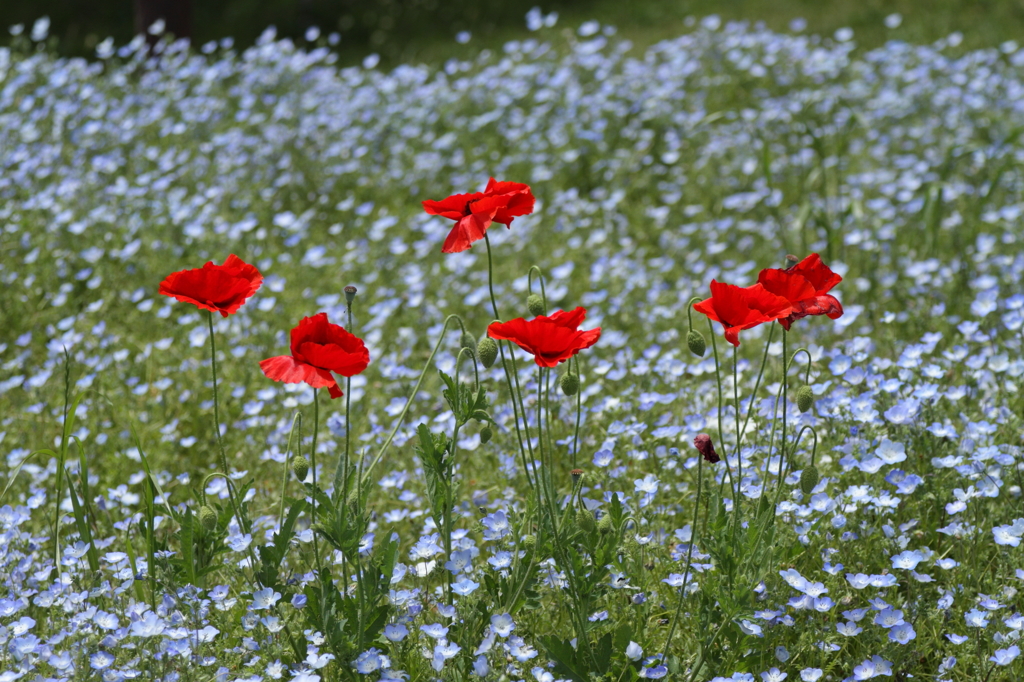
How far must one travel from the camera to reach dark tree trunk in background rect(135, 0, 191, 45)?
7988 millimetres

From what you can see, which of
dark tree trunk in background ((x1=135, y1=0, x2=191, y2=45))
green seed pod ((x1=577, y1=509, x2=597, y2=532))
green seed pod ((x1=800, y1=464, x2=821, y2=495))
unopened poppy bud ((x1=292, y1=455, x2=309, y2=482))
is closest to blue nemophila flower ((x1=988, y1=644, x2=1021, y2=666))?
green seed pod ((x1=800, y1=464, x2=821, y2=495))

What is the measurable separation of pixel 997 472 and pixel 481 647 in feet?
4.75

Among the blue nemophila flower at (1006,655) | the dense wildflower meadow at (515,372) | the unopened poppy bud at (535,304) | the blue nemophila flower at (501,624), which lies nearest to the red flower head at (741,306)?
the dense wildflower meadow at (515,372)

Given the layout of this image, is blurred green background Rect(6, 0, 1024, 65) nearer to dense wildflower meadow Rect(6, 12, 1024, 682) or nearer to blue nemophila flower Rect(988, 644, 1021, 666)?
dense wildflower meadow Rect(6, 12, 1024, 682)

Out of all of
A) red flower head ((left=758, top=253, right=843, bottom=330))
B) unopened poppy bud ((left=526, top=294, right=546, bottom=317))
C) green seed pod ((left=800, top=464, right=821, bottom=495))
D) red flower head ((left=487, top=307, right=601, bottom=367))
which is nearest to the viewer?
red flower head ((left=487, top=307, right=601, bottom=367))

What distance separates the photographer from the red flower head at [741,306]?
158 centimetres

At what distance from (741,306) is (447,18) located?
418 inches

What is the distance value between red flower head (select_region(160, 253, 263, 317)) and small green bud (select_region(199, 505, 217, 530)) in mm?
411

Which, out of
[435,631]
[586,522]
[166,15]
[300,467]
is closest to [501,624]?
[435,631]

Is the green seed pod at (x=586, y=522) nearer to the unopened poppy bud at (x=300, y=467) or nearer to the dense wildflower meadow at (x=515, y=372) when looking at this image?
the dense wildflower meadow at (x=515, y=372)

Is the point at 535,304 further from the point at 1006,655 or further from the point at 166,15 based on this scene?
the point at 166,15

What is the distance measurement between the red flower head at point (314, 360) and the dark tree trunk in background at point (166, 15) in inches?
289

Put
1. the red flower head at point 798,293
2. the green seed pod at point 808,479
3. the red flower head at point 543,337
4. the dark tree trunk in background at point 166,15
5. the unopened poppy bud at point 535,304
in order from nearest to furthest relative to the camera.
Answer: the red flower head at point 543,337, the red flower head at point 798,293, the unopened poppy bud at point 535,304, the green seed pod at point 808,479, the dark tree trunk in background at point 166,15

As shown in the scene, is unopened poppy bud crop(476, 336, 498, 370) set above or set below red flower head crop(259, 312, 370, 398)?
below
